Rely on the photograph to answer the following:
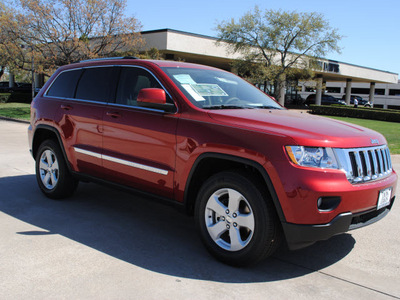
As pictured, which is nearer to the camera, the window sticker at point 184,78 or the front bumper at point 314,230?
the front bumper at point 314,230

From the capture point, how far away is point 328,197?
3.19 m

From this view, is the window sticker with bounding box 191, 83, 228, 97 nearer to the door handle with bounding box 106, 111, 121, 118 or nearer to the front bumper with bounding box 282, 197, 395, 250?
the door handle with bounding box 106, 111, 121, 118

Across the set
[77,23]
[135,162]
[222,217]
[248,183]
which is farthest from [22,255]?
[77,23]

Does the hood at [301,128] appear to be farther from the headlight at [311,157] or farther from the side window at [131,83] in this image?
the side window at [131,83]

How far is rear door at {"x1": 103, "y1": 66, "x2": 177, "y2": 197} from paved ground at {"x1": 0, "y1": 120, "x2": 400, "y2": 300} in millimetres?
619

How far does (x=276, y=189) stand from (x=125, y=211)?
259 centimetres

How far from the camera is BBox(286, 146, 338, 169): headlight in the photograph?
3.21m

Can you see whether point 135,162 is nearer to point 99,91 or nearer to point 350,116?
point 99,91

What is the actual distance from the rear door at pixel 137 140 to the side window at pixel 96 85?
0.20 m

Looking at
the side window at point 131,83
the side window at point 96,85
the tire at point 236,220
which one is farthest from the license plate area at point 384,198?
the side window at point 96,85

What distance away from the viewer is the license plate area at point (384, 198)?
11.8ft

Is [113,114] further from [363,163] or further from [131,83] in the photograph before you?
[363,163]

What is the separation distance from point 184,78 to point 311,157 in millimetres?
1763

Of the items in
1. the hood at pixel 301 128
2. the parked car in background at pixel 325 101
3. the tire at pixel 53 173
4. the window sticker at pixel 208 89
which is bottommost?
the tire at pixel 53 173
